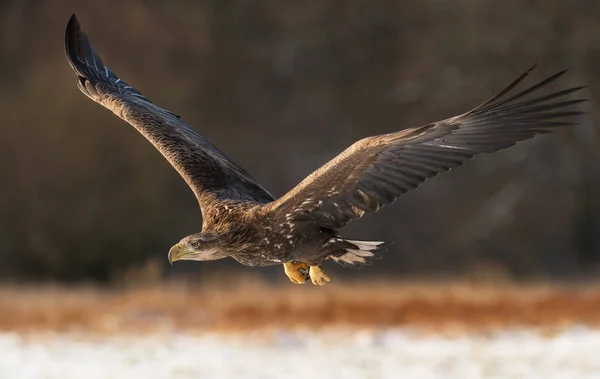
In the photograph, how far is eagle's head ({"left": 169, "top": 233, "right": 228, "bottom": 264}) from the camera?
498 cm

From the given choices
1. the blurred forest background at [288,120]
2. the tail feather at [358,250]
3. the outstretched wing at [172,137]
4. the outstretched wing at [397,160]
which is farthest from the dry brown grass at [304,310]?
the outstretched wing at [397,160]

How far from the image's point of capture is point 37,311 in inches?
508

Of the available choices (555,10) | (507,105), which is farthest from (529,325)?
(507,105)

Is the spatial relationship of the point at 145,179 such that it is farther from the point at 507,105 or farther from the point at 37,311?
the point at 507,105

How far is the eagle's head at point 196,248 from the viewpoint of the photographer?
4.98 metres

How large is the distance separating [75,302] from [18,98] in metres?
5.53

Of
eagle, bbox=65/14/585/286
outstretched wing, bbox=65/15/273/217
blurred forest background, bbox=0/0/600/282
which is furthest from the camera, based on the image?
blurred forest background, bbox=0/0/600/282

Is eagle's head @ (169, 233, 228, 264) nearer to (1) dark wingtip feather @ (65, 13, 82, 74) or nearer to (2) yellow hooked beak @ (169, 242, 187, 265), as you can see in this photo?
(2) yellow hooked beak @ (169, 242, 187, 265)

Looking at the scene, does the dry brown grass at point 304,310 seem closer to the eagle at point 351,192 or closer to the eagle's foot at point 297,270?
the eagle's foot at point 297,270

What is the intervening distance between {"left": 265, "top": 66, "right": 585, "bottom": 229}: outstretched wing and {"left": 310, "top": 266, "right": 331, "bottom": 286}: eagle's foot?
273mm

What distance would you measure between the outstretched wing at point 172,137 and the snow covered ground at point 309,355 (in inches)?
154

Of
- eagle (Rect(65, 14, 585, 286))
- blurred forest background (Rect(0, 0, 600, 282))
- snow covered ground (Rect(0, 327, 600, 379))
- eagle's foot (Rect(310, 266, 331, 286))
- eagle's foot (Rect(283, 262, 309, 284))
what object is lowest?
eagle's foot (Rect(310, 266, 331, 286))

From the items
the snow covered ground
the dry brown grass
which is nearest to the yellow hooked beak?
the snow covered ground

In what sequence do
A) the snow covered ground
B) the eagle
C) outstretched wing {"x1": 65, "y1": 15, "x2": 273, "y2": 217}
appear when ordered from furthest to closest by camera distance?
the snow covered ground, outstretched wing {"x1": 65, "y1": 15, "x2": 273, "y2": 217}, the eagle
